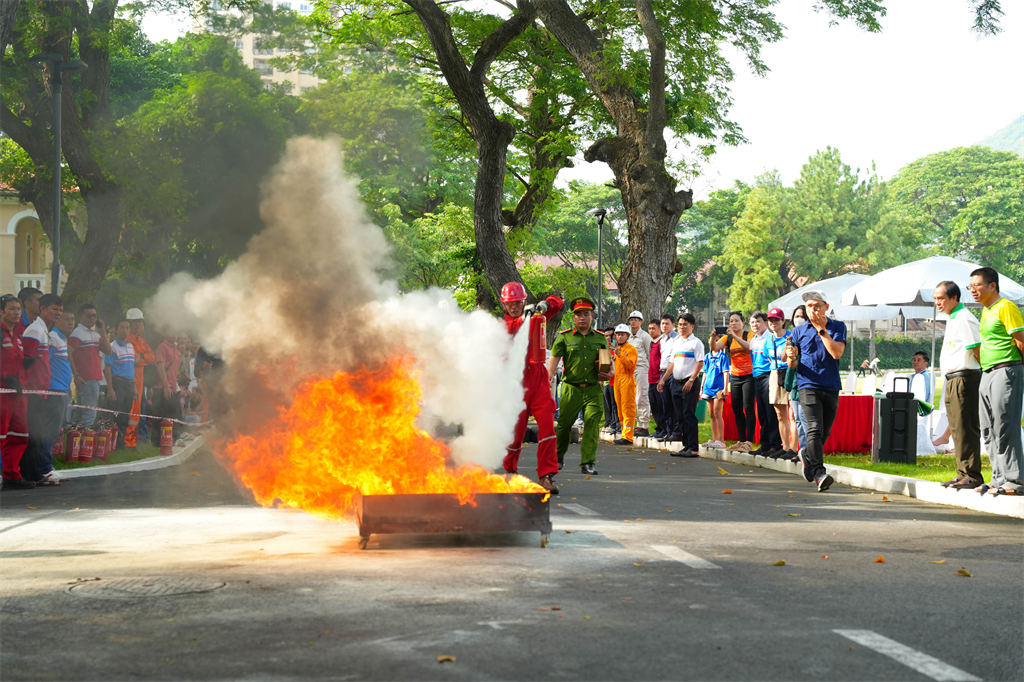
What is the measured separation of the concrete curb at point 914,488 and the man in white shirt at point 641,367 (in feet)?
15.4

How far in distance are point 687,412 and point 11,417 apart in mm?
9829

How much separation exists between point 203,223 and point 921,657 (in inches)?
431

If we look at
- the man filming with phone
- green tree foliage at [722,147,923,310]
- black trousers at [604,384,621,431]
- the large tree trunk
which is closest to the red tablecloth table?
the man filming with phone

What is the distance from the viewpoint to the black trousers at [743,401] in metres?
15.9

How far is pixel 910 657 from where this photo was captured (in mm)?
4879

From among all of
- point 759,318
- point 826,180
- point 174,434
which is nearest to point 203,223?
point 174,434

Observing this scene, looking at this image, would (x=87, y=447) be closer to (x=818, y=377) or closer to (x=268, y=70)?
(x=268, y=70)

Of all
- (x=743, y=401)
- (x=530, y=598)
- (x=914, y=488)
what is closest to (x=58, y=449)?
(x=743, y=401)

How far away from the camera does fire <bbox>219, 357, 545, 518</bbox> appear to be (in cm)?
820

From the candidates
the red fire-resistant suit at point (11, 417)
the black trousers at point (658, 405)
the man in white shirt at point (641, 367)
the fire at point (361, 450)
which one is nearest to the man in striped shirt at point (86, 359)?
the red fire-resistant suit at point (11, 417)

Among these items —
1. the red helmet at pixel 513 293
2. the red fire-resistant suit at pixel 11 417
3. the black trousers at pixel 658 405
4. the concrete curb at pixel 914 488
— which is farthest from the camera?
the black trousers at pixel 658 405

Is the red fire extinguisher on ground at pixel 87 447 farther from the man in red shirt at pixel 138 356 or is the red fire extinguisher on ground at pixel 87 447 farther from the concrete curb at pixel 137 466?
the man in red shirt at pixel 138 356

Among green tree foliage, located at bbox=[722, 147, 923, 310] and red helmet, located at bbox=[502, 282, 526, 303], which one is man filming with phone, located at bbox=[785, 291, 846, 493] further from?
green tree foliage, located at bbox=[722, 147, 923, 310]

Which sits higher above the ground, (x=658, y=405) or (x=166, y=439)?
(x=658, y=405)
